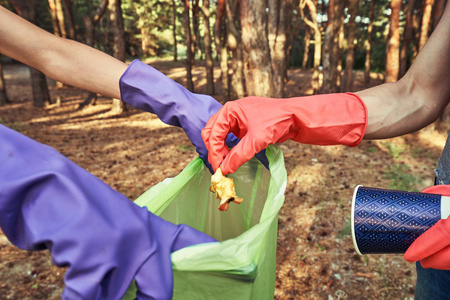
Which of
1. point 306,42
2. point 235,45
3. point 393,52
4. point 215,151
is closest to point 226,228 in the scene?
point 215,151

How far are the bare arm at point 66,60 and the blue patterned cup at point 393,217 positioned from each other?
1.06 meters

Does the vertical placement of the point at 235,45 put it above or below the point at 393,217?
below

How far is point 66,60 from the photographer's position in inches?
51.3

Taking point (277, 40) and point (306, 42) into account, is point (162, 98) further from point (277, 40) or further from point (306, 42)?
point (306, 42)

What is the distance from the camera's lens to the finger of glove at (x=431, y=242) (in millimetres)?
896

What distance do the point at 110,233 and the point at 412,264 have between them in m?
3.03

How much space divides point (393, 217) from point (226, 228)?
77 centimetres

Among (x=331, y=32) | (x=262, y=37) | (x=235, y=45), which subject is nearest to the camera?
(x=262, y=37)

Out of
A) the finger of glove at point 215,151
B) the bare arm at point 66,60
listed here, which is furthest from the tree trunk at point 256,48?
the finger of glove at point 215,151

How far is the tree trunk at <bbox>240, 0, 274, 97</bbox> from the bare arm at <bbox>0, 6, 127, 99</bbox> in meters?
3.47

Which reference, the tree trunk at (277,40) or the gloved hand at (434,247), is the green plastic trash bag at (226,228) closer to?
the gloved hand at (434,247)

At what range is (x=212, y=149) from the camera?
1.14 m

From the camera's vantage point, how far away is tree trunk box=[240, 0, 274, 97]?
4.35 m

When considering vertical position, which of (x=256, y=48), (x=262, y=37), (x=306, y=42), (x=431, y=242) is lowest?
(x=306, y=42)
